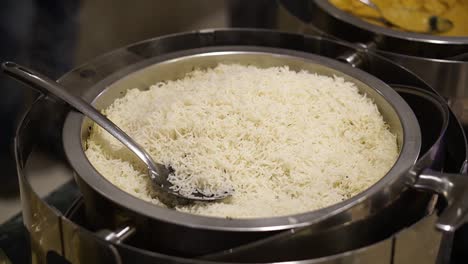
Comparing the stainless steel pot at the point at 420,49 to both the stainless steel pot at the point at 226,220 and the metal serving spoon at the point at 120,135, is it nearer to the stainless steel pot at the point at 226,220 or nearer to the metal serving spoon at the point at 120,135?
the stainless steel pot at the point at 226,220

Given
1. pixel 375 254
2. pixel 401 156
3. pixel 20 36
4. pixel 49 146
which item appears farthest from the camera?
pixel 49 146

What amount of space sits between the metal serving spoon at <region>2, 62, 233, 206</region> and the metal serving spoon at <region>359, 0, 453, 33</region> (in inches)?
25.7

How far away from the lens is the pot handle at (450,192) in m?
0.76

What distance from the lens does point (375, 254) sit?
76 centimetres

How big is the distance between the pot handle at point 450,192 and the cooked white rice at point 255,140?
0.08 metres

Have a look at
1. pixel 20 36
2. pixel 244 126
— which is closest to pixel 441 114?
pixel 244 126

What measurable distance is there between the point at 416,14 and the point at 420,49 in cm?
19

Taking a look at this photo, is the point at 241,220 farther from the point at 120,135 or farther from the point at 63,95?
the point at 63,95

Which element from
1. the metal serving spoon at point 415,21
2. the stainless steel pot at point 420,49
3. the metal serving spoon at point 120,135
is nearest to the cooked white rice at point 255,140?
the metal serving spoon at point 120,135

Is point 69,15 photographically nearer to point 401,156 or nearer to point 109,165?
point 109,165

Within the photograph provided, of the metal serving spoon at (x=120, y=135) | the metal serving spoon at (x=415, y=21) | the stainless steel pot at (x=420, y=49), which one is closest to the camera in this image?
the metal serving spoon at (x=120, y=135)

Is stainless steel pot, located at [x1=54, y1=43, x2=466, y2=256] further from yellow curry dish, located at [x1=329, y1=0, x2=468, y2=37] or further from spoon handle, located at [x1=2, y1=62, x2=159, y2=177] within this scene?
yellow curry dish, located at [x1=329, y1=0, x2=468, y2=37]

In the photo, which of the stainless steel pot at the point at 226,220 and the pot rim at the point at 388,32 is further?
the pot rim at the point at 388,32

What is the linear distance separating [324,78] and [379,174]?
0.84 feet
